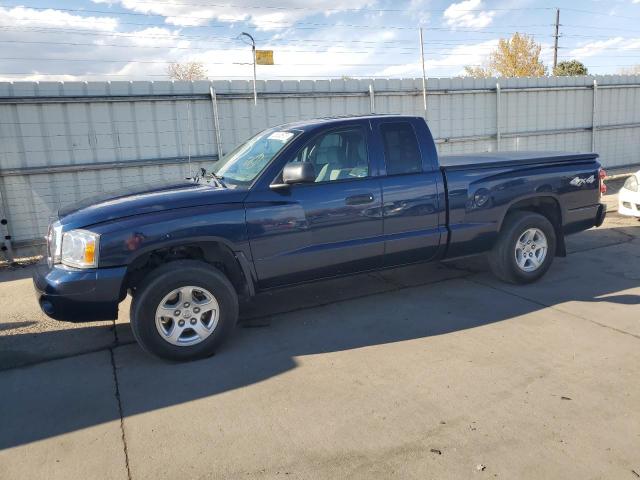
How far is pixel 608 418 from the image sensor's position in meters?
3.21

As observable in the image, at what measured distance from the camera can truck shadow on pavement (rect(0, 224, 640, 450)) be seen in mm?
3666

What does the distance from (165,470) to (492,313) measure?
3.39 metres

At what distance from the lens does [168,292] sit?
4133 millimetres

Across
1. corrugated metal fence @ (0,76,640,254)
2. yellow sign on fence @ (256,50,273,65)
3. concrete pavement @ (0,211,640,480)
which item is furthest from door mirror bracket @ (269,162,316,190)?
yellow sign on fence @ (256,50,273,65)

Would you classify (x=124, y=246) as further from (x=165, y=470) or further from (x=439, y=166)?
(x=439, y=166)

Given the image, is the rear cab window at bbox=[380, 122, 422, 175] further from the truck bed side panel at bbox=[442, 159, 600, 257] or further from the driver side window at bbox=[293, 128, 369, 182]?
the truck bed side panel at bbox=[442, 159, 600, 257]

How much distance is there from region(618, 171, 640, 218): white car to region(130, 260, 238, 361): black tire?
6830 millimetres

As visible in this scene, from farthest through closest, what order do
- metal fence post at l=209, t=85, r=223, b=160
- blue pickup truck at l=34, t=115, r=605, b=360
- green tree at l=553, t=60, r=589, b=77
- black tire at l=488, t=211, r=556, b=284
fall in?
green tree at l=553, t=60, r=589, b=77 < metal fence post at l=209, t=85, r=223, b=160 < black tire at l=488, t=211, r=556, b=284 < blue pickup truck at l=34, t=115, r=605, b=360

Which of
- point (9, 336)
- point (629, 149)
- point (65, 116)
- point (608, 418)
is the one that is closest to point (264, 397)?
point (608, 418)

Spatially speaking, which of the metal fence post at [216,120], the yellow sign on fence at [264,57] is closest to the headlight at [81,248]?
the metal fence post at [216,120]

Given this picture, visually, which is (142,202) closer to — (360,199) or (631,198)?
(360,199)

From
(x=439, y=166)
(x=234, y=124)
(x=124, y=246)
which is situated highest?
(x=234, y=124)

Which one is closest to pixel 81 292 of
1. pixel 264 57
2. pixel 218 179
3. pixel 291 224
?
pixel 218 179

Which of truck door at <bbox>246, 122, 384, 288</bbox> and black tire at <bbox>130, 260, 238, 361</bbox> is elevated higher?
truck door at <bbox>246, 122, 384, 288</bbox>
